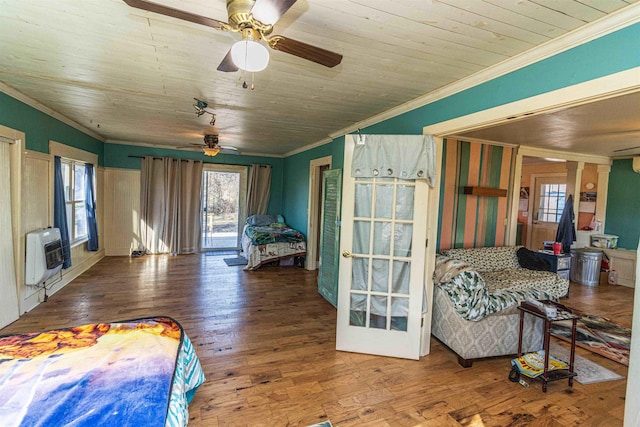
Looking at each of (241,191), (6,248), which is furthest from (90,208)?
(241,191)

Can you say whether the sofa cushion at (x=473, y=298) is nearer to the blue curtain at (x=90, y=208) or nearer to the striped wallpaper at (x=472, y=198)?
the striped wallpaper at (x=472, y=198)

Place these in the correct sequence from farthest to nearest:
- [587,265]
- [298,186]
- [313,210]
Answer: [298,186]
[313,210]
[587,265]

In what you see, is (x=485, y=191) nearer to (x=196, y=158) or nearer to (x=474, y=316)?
(x=474, y=316)

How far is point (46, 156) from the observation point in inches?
157

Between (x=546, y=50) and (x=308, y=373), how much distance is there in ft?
9.46

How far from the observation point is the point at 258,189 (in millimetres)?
7668

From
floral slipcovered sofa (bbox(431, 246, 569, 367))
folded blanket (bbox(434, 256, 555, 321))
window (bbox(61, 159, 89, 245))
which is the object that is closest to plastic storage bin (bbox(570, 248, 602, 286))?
floral slipcovered sofa (bbox(431, 246, 569, 367))

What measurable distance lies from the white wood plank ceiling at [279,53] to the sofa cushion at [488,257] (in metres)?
2.11

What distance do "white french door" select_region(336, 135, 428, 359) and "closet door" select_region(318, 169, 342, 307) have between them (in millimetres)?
1114

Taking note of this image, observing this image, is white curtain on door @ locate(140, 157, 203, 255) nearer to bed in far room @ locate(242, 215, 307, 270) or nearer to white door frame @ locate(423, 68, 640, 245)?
bed in far room @ locate(242, 215, 307, 270)

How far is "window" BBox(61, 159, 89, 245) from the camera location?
4977 mm

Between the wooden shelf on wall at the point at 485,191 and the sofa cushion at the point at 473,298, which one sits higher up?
the wooden shelf on wall at the point at 485,191

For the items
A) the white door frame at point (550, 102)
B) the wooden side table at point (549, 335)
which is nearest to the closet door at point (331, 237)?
the white door frame at point (550, 102)

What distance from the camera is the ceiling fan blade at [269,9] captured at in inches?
46.8
